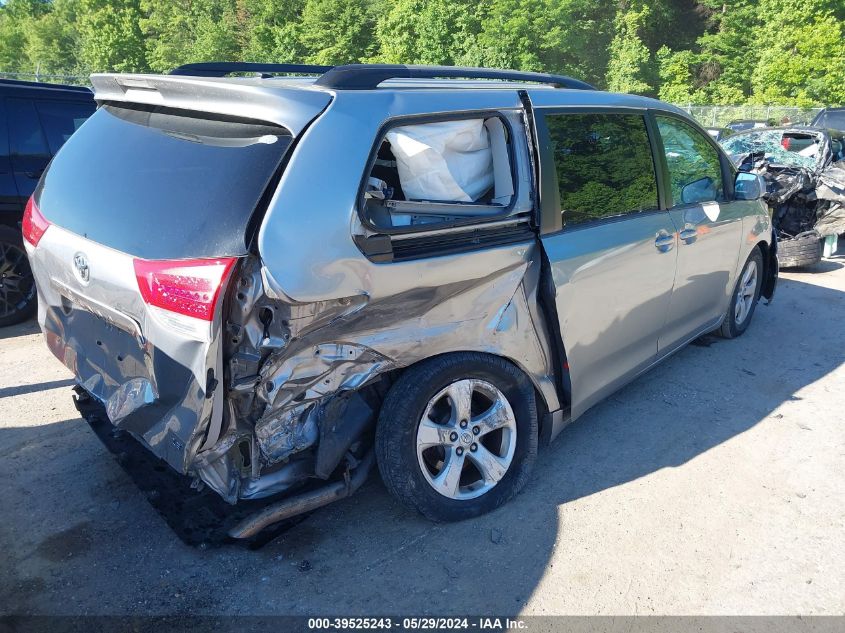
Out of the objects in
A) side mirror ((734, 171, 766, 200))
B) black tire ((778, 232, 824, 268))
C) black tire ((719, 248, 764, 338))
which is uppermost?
side mirror ((734, 171, 766, 200))

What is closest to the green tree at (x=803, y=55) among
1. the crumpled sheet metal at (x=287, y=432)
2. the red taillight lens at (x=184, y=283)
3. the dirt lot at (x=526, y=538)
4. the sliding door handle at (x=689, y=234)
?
the sliding door handle at (x=689, y=234)

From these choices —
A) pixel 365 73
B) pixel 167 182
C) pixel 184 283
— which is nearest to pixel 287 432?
pixel 184 283

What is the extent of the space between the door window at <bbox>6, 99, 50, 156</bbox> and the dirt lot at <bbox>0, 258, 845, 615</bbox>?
2.71m

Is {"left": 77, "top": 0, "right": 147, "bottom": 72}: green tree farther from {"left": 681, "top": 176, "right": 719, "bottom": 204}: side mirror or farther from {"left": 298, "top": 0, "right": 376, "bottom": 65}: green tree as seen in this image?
{"left": 681, "top": 176, "right": 719, "bottom": 204}: side mirror

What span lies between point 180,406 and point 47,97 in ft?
16.9

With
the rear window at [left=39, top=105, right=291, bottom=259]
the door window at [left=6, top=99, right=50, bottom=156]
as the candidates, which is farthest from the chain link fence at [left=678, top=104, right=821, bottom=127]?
the rear window at [left=39, top=105, right=291, bottom=259]

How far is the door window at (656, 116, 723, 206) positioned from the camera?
4215 mm

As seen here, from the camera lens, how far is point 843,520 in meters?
3.26

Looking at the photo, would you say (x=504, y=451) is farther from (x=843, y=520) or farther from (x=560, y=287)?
(x=843, y=520)

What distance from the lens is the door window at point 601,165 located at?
3350mm

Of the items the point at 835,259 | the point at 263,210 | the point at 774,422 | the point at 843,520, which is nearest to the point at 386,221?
the point at 263,210

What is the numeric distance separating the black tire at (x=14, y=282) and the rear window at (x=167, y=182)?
3.12m

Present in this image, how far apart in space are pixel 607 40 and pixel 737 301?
116ft

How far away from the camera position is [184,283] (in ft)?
7.57
